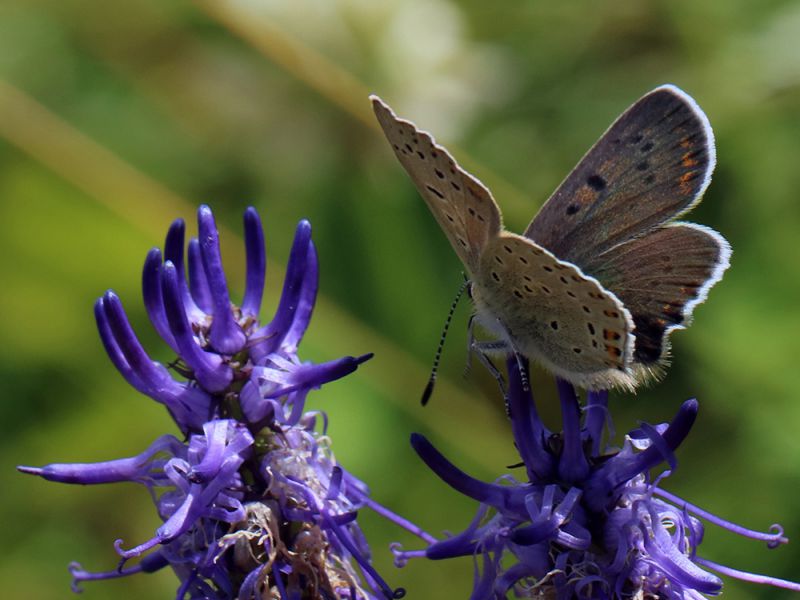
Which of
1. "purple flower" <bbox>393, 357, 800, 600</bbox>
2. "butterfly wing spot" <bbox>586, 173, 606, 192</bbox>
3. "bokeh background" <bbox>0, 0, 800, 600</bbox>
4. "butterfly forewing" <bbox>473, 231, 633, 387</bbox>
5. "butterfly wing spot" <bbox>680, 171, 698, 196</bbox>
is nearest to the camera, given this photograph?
"purple flower" <bbox>393, 357, 800, 600</bbox>

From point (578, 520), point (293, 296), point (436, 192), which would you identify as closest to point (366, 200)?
point (436, 192)

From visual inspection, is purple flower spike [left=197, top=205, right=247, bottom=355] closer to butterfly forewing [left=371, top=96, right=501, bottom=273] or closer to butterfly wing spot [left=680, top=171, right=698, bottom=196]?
butterfly forewing [left=371, top=96, right=501, bottom=273]

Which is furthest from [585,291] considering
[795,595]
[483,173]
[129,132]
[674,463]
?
[129,132]

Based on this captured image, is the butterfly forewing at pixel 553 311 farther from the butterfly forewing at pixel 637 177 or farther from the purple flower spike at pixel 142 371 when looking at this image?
the purple flower spike at pixel 142 371

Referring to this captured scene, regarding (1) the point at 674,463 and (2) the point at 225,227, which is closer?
(1) the point at 674,463

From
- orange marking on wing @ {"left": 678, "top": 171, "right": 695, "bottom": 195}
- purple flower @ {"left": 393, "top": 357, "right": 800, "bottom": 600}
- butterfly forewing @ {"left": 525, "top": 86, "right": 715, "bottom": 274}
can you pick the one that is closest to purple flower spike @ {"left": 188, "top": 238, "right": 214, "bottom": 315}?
purple flower @ {"left": 393, "top": 357, "right": 800, "bottom": 600}

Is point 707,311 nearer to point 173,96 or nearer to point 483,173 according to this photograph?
point 483,173

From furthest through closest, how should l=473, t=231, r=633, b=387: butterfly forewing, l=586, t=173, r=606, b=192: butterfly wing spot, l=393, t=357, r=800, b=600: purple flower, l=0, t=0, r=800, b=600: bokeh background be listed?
l=0, t=0, r=800, b=600: bokeh background
l=586, t=173, r=606, b=192: butterfly wing spot
l=473, t=231, r=633, b=387: butterfly forewing
l=393, t=357, r=800, b=600: purple flower
